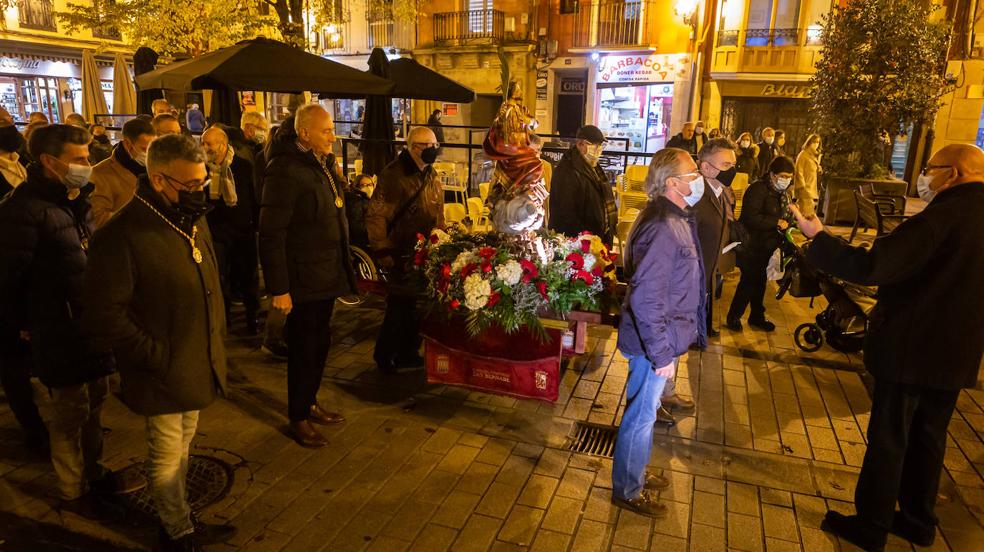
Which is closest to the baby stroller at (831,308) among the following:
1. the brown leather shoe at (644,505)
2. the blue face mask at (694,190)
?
the blue face mask at (694,190)

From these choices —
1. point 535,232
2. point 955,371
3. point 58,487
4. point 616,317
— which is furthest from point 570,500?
point 58,487

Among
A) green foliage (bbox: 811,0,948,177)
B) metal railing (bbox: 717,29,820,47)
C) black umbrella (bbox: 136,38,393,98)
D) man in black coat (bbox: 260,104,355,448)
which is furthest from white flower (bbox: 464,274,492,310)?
metal railing (bbox: 717,29,820,47)

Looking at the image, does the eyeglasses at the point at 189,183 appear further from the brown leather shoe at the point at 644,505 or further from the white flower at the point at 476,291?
the brown leather shoe at the point at 644,505

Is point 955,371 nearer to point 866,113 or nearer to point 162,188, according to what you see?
point 162,188

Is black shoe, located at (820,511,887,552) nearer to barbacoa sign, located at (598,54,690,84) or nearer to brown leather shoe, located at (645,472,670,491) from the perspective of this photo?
brown leather shoe, located at (645,472,670,491)

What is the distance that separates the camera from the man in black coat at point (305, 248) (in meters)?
3.72

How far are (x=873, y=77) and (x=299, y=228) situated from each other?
40.5 feet

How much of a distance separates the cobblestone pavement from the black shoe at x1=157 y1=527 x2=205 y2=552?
24 cm

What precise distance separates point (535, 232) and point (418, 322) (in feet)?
5.03

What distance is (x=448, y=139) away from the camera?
72.5 ft

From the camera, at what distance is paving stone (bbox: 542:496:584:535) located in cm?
333

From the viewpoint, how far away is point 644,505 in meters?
3.45

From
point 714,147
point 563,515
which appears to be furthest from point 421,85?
point 563,515

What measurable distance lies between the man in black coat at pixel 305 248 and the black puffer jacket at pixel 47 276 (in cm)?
95
